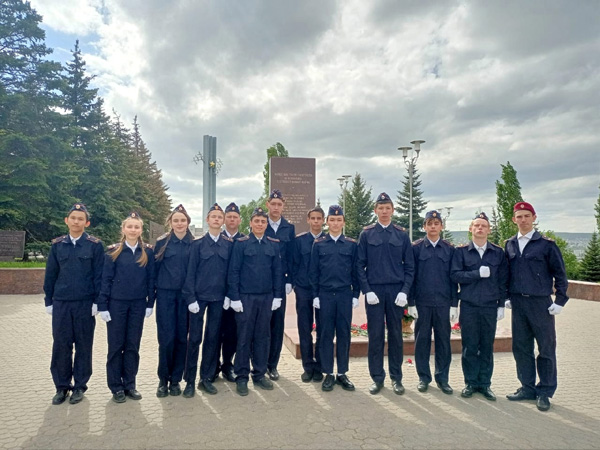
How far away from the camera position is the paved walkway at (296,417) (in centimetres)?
305

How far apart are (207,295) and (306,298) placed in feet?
3.77

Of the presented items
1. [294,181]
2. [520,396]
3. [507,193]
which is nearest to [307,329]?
[520,396]

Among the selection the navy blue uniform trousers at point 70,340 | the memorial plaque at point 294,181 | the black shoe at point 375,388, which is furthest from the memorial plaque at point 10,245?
the black shoe at point 375,388

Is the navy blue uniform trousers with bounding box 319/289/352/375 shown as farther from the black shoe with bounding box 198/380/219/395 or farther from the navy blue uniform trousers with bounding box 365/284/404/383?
the black shoe with bounding box 198/380/219/395

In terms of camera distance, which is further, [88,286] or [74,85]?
[74,85]

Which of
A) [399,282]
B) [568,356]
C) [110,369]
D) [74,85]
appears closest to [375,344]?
[399,282]

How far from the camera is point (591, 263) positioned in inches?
591

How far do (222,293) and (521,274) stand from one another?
3.05 m

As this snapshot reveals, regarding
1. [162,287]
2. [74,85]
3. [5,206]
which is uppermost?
[74,85]

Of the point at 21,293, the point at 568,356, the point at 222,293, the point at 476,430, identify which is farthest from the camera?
the point at 21,293

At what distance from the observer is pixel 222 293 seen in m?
4.15

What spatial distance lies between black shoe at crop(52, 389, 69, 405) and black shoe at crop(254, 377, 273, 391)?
6.00ft

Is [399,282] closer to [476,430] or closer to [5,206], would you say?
[476,430]

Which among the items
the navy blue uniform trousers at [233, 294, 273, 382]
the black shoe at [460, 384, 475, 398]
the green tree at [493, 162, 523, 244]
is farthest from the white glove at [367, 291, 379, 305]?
the green tree at [493, 162, 523, 244]
